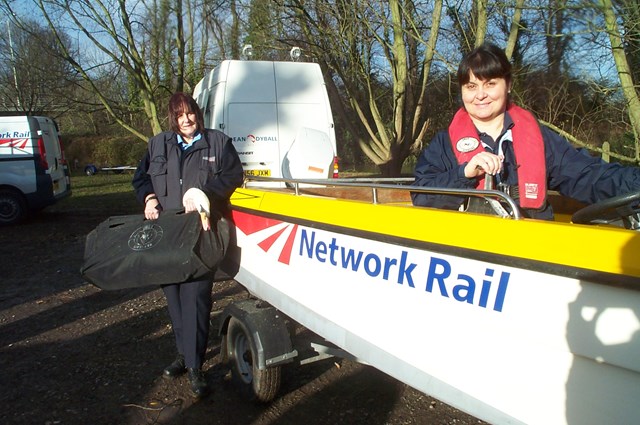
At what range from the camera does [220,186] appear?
3176 millimetres

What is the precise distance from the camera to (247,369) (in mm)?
3293

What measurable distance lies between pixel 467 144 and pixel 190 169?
1715 millimetres

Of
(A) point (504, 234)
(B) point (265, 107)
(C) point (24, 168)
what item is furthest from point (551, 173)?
(C) point (24, 168)

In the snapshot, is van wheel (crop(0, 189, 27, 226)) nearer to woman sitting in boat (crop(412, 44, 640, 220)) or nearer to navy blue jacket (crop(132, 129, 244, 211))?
navy blue jacket (crop(132, 129, 244, 211))

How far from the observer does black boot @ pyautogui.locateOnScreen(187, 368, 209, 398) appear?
3.17 m

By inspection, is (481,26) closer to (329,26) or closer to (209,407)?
(329,26)

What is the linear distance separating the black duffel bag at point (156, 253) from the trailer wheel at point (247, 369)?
0.45 meters

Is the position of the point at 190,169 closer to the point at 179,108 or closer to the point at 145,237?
the point at 179,108

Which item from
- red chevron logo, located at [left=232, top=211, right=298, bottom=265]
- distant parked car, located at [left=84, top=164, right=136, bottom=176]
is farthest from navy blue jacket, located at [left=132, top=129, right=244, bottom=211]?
distant parked car, located at [left=84, top=164, right=136, bottom=176]

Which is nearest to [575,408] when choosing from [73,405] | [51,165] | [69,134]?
[73,405]

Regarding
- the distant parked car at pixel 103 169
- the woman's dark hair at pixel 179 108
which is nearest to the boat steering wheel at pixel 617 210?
the woman's dark hair at pixel 179 108

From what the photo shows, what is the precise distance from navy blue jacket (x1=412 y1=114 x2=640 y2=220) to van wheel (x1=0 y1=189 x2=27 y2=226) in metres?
9.88

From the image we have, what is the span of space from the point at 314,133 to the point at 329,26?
5292mm

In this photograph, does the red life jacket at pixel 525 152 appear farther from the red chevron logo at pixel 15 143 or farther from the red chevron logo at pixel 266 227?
the red chevron logo at pixel 15 143
